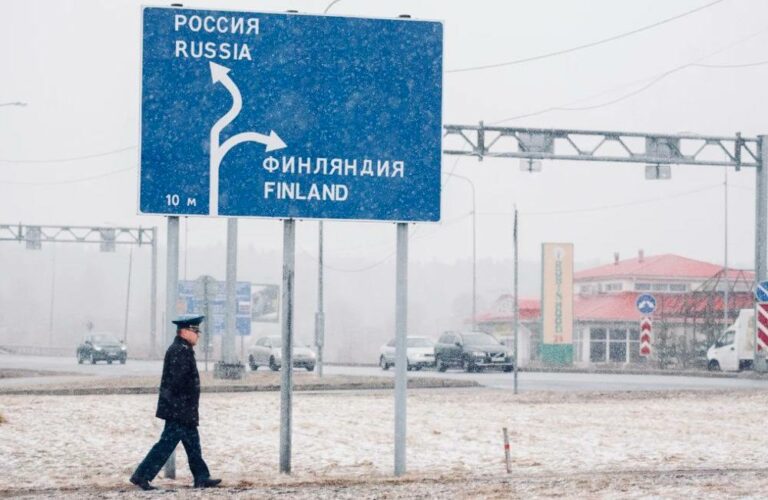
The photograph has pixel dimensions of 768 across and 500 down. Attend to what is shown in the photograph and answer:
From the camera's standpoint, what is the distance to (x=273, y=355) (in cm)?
5222

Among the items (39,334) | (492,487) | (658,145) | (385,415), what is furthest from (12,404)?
(39,334)

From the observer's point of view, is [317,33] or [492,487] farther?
[317,33]

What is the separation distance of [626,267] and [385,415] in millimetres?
70092

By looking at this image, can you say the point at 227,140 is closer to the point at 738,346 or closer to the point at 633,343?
the point at 738,346

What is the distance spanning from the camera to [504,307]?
328 feet

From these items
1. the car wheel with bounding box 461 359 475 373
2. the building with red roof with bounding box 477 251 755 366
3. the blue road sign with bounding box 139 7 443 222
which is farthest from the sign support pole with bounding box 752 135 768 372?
the blue road sign with bounding box 139 7 443 222

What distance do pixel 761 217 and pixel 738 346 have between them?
26.7ft

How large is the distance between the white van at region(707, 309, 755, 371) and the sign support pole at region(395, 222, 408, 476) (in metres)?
37.7

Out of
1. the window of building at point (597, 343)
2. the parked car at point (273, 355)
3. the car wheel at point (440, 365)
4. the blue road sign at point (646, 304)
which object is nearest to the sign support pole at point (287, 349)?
the blue road sign at point (646, 304)

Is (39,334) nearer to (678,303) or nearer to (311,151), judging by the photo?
(678,303)

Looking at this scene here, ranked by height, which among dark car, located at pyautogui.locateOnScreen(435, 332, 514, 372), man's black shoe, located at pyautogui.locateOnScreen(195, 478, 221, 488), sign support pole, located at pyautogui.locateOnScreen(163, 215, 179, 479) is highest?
sign support pole, located at pyautogui.locateOnScreen(163, 215, 179, 479)

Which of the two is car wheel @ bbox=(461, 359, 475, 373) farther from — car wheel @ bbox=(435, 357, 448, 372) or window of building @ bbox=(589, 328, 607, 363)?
window of building @ bbox=(589, 328, 607, 363)

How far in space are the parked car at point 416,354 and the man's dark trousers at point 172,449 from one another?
39032 mm

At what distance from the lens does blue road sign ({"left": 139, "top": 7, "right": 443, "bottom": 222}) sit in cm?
1495
